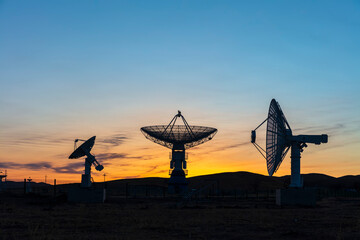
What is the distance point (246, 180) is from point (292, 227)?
552 ft

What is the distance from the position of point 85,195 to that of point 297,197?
83.2 feet

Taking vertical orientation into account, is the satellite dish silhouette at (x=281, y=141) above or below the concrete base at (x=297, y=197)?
above

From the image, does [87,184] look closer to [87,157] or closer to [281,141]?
[87,157]

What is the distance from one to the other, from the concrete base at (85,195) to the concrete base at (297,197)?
2195cm

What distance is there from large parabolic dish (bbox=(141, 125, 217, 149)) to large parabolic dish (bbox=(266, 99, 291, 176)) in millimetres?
29218

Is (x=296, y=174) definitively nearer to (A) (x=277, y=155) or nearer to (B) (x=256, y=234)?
(A) (x=277, y=155)

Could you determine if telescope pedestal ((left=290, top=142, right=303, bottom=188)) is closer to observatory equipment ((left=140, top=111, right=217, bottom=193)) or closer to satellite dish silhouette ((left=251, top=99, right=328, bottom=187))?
satellite dish silhouette ((left=251, top=99, right=328, bottom=187))

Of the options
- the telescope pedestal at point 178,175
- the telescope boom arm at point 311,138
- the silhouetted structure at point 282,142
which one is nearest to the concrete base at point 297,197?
the silhouetted structure at point 282,142

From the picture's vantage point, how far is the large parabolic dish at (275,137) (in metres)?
48.4

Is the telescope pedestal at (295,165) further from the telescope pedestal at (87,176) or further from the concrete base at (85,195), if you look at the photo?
the telescope pedestal at (87,176)

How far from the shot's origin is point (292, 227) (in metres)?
28.4

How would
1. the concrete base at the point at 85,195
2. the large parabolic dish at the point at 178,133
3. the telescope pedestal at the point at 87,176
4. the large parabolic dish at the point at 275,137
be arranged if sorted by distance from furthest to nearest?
the large parabolic dish at the point at 178,133 < the telescope pedestal at the point at 87,176 < the concrete base at the point at 85,195 < the large parabolic dish at the point at 275,137

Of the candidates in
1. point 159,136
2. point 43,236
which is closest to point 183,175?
point 159,136

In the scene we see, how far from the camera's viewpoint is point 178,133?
7900 centimetres
